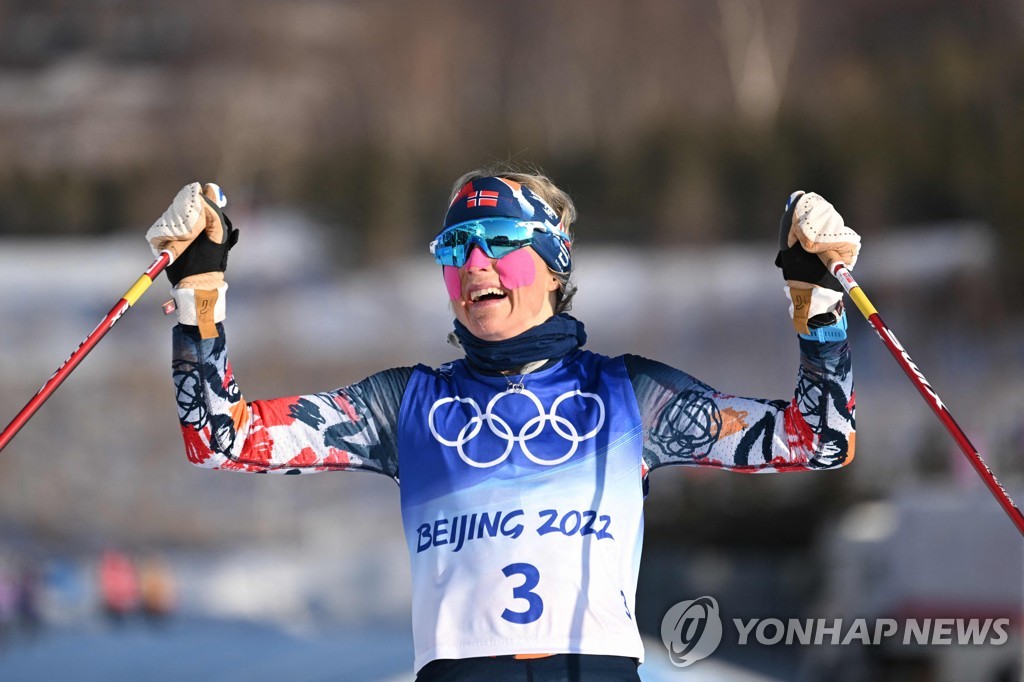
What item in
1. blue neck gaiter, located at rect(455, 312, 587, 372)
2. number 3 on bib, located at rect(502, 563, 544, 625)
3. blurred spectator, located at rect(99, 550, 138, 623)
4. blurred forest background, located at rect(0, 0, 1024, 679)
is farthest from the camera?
blurred forest background, located at rect(0, 0, 1024, 679)

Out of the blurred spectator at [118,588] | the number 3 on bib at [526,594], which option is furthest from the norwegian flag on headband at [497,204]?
the blurred spectator at [118,588]

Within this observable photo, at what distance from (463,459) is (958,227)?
19902mm

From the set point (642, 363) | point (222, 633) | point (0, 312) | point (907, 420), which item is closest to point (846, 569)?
point (222, 633)

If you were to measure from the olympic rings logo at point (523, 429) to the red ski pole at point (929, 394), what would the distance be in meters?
0.47

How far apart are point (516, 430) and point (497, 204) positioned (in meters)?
0.44

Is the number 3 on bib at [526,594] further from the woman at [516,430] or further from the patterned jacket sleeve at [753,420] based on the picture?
the patterned jacket sleeve at [753,420]

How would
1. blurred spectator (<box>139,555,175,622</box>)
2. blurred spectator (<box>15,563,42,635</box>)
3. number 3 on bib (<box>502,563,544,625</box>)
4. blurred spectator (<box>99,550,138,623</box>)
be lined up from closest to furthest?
number 3 on bib (<box>502,563,544,625</box>) < blurred spectator (<box>15,563,42,635</box>) < blurred spectator (<box>99,550,138,623</box>) < blurred spectator (<box>139,555,175,622</box>)

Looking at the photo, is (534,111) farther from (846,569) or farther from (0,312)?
(846,569)

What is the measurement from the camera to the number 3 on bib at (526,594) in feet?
6.82

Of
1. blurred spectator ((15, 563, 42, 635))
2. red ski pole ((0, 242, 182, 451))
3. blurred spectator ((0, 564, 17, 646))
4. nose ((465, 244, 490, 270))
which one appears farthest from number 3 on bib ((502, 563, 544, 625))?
blurred spectator ((15, 563, 42, 635))

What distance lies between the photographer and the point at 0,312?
21.6 metres

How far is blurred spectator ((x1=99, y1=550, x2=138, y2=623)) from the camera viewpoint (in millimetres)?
14352

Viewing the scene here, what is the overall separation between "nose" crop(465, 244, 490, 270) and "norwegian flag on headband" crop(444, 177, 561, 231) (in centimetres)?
7

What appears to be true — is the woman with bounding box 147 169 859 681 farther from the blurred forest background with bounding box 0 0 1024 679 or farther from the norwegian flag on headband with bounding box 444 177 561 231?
the blurred forest background with bounding box 0 0 1024 679
